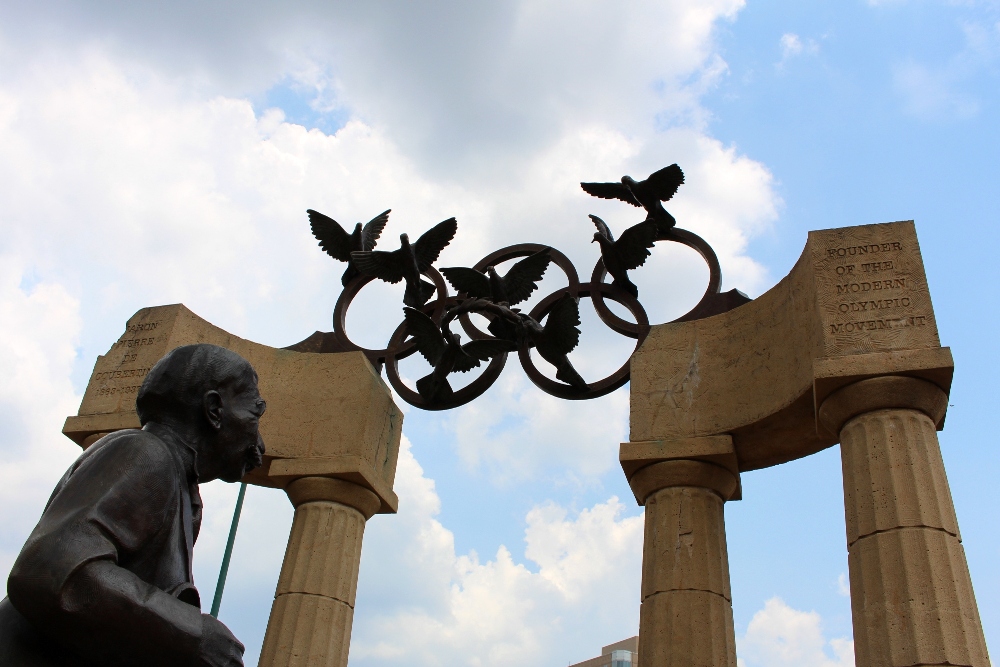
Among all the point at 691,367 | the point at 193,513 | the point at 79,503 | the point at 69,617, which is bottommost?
the point at 69,617

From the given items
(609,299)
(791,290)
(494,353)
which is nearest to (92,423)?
(494,353)

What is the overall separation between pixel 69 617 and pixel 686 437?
7361 millimetres

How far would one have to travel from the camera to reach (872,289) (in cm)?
802

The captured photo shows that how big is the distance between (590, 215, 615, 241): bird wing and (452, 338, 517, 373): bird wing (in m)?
1.61

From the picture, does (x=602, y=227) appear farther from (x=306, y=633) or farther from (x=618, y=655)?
(x=618, y=655)

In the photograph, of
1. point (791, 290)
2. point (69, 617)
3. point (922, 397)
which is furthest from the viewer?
point (791, 290)

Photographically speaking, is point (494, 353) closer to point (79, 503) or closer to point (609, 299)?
point (609, 299)

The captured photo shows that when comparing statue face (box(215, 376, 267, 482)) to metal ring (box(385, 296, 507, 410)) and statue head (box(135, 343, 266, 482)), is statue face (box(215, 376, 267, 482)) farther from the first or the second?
metal ring (box(385, 296, 507, 410))

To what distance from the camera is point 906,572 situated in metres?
6.50

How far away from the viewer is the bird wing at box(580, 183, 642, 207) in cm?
1070

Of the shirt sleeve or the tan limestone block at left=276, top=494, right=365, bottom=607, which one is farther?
the tan limestone block at left=276, top=494, right=365, bottom=607

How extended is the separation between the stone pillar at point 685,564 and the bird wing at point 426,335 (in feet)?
8.75

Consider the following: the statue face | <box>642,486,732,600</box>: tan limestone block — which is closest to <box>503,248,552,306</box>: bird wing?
<box>642,486,732,600</box>: tan limestone block

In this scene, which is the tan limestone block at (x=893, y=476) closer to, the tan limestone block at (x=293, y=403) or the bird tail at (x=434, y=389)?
the bird tail at (x=434, y=389)
